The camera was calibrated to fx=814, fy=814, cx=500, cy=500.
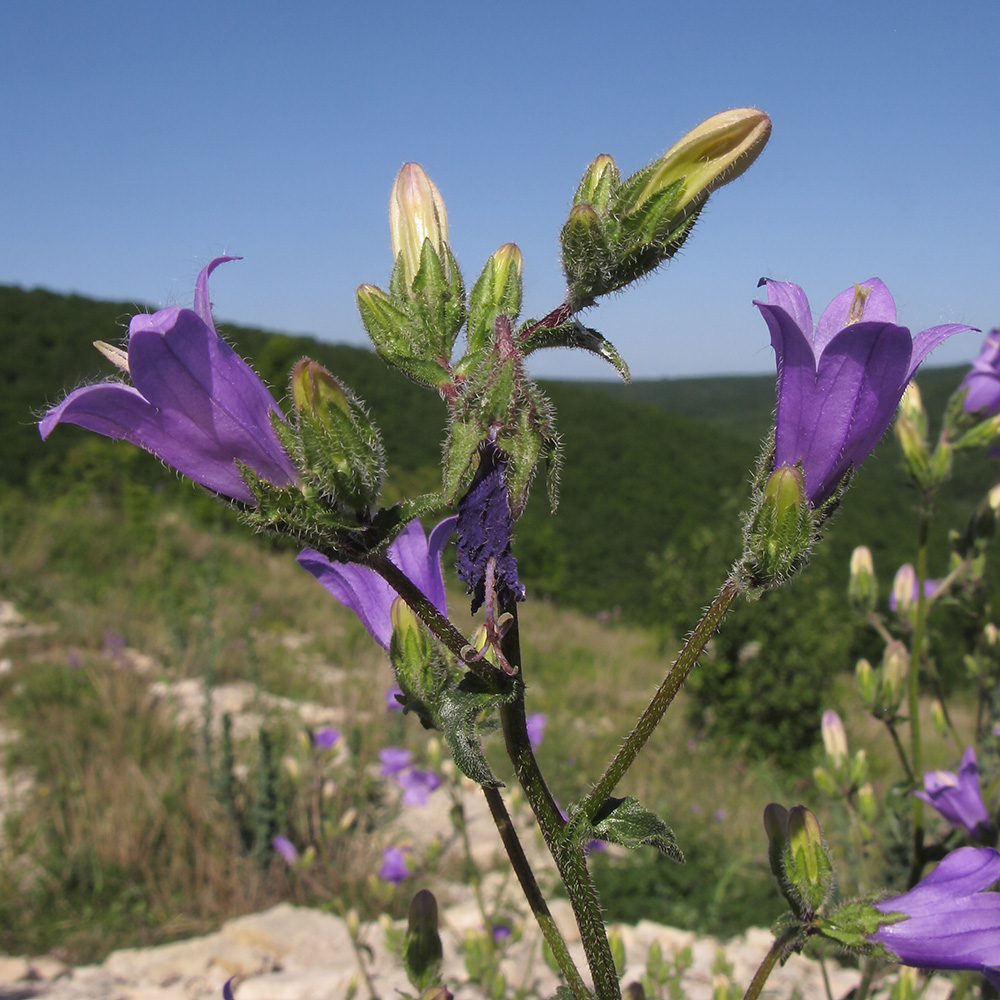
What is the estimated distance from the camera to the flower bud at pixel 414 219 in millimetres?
1242

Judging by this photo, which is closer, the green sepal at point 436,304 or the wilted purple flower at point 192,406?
the wilted purple flower at point 192,406

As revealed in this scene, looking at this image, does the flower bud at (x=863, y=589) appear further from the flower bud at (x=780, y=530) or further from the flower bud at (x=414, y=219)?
the flower bud at (x=414, y=219)

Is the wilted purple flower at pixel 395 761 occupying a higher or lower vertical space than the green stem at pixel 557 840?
lower

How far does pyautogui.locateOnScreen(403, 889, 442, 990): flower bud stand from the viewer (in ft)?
4.89

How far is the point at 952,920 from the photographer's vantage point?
1184mm

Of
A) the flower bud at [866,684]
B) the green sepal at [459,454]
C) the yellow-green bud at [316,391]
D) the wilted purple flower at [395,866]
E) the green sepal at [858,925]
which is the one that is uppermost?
the yellow-green bud at [316,391]

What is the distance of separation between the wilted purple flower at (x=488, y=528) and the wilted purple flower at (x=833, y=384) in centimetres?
38

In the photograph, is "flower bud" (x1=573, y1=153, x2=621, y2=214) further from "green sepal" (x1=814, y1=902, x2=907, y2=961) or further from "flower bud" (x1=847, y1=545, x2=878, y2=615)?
"flower bud" (x1=847, y1=545, x2=878, y2=615)

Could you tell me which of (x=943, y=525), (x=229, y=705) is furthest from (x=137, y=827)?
(x=943, y=525)

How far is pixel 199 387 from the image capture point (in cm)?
101

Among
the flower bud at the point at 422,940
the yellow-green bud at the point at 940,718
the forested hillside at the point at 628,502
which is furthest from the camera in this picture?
the forested hillside at the point at 628,502

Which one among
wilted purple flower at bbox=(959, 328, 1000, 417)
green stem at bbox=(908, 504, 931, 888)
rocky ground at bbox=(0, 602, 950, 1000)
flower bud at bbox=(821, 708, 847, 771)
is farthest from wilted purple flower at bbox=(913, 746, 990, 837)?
rocky ground at bbox=(0, 602, 950, 1000)

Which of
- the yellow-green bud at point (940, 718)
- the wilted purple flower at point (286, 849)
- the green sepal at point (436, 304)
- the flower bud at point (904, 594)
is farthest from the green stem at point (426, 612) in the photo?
the wilted purple flower at point (286, 849)

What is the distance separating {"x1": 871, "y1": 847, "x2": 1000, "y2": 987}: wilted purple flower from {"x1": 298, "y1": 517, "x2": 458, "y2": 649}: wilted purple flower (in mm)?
828
